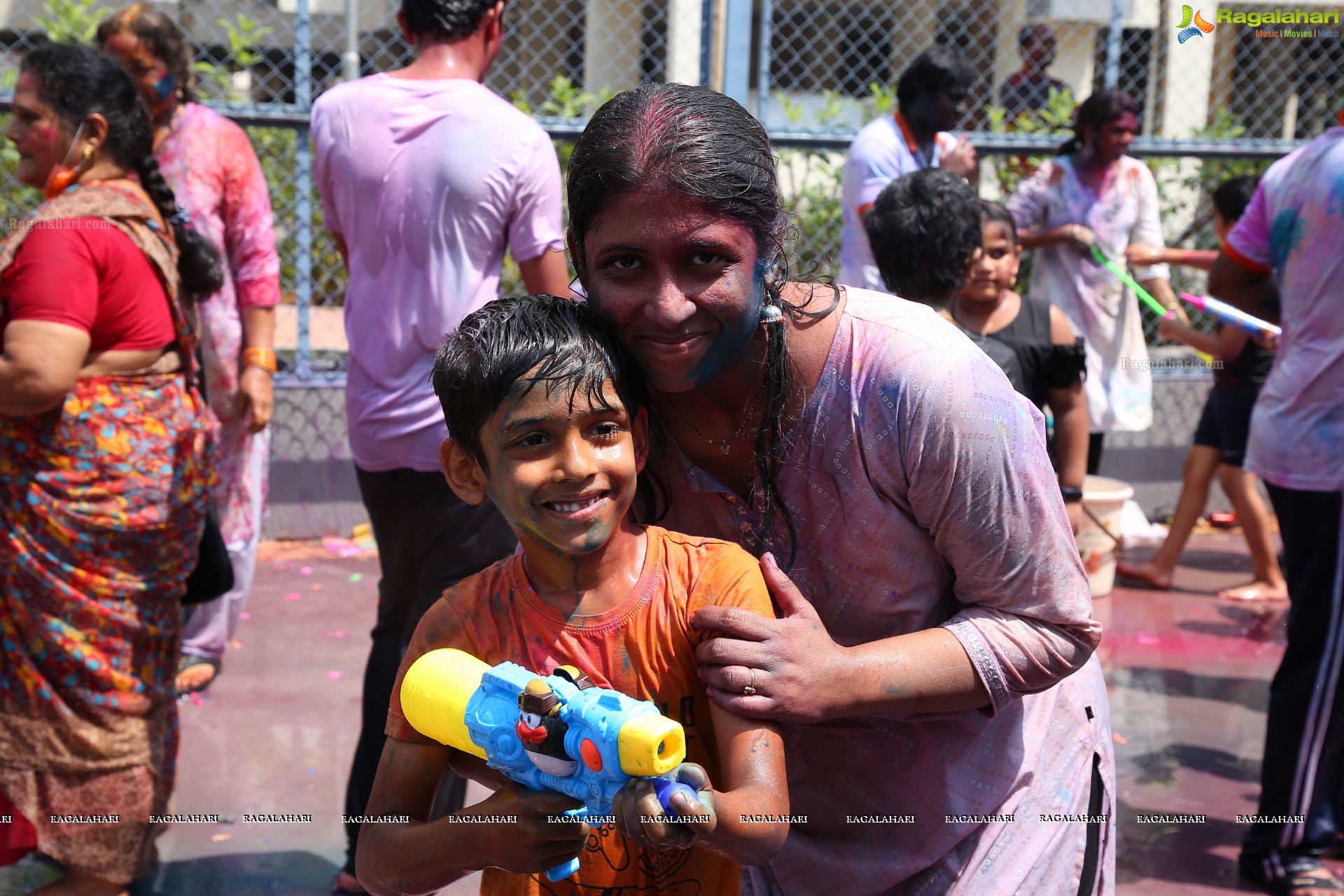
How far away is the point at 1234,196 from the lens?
584cm

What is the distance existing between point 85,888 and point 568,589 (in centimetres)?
213

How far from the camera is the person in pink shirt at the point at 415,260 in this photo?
321 cm

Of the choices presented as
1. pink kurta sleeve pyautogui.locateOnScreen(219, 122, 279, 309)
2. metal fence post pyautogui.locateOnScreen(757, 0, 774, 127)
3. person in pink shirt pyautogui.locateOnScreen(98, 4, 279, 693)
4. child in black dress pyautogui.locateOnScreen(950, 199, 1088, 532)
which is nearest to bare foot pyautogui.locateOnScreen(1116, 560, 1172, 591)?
child in black dress pyautogui.locateOnScreen(950, 199, 1088, 532)

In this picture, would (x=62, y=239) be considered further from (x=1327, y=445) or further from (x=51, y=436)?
(x=1327, y=445)

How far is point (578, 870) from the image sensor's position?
169 centimetres

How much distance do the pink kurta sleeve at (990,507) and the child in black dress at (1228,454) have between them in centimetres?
402

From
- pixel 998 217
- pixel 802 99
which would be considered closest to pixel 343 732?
pixel 998 217

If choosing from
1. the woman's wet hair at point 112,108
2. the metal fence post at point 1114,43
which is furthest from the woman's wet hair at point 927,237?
the metal fence post at point 1114,43

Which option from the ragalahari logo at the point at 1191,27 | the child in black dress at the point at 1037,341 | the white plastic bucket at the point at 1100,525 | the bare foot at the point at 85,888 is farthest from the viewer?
the white plastic bucket at the point at 1100,525

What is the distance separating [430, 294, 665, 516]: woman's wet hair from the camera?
5.31ft

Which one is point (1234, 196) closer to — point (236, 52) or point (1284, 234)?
point (1284, 234)

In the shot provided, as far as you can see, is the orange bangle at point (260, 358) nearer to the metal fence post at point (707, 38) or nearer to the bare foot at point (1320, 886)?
the metal fence post at point (707, 38)

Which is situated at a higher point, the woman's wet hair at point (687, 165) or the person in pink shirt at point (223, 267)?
the woman's wet hair at point (687, 165)

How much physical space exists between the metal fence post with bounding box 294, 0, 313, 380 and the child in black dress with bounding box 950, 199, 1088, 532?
3.26m
